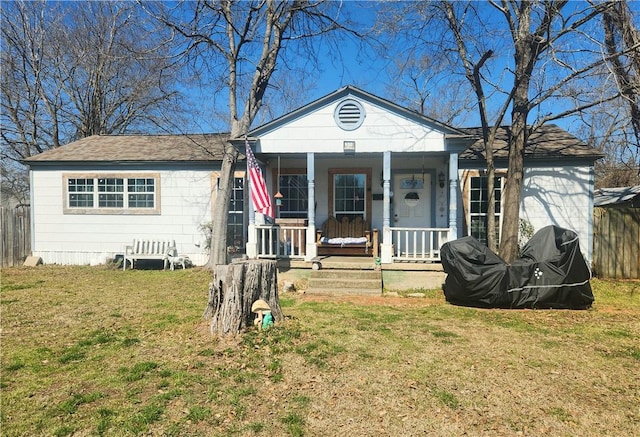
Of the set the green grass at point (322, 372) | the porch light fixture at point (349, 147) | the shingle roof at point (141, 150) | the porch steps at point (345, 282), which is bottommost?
the green grass at point (322, 372)

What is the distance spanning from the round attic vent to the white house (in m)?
0.02

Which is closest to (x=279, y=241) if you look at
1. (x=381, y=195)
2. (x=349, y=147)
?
(x=349, y=147)

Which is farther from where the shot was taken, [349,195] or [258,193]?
[349,195]

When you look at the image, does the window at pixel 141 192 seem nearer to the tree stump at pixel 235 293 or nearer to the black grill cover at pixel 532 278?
the tree stump at pixel 235 293

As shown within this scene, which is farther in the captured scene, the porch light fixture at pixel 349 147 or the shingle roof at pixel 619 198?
the shingle roof at pixel 619 198

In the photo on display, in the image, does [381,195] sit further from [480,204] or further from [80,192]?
[80,192]

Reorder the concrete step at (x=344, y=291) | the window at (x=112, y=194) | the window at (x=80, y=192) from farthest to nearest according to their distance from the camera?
the window at (x=80, y=192) → the window at (x=112, y=194) → the concrete step at (x=344, y=291)

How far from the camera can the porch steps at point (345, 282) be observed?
834cm

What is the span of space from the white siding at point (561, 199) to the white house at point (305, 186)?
3cm

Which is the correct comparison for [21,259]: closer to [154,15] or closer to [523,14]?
[154,15]

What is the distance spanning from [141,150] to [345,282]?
28.3 ft

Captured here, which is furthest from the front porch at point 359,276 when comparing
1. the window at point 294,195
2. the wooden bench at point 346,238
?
the window at point 294,195

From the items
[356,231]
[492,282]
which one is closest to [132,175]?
[356,231]

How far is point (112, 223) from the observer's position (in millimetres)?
12031
